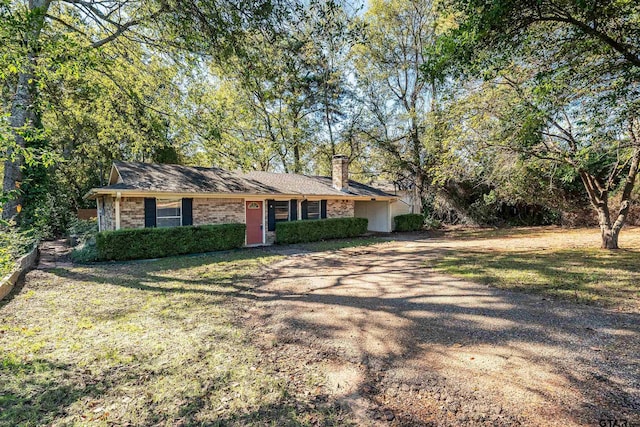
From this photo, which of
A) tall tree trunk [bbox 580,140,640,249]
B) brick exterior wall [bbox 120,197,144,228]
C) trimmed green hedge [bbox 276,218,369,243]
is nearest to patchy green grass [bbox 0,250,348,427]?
brick exterior wall [bbox 120,197,144,228]

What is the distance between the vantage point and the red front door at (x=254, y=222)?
14.0m

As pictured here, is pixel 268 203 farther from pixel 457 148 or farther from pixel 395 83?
pixel 395 83

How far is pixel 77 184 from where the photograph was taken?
70.0 feet

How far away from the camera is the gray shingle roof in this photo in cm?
1167

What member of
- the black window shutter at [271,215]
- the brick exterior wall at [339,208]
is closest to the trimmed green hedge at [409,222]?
the brick exterior wall at [339,208]

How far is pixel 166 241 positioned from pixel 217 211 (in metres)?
2.71

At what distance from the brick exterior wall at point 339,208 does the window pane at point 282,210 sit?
2947mm

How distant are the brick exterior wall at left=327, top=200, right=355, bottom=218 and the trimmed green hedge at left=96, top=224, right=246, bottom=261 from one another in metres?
5.83

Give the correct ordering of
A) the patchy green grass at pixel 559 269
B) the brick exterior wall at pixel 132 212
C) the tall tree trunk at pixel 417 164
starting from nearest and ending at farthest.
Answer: the patchy green grass at pixel 559 269
the brick exterior wall at pixel 132 212
the tall tree trunk at pixel 417 164

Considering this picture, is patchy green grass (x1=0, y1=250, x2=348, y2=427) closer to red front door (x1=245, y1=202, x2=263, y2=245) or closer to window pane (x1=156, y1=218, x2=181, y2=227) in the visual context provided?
window pane (x1=156, y1=218, x2=181, y2=227)

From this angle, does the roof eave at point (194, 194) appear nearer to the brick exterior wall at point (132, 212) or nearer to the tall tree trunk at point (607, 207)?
the brick exterior wall at point (132, 212)

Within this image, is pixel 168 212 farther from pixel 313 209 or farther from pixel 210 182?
pixel 313 209

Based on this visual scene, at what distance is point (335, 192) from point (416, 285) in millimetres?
10883

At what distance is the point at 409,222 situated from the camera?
20.8 m
